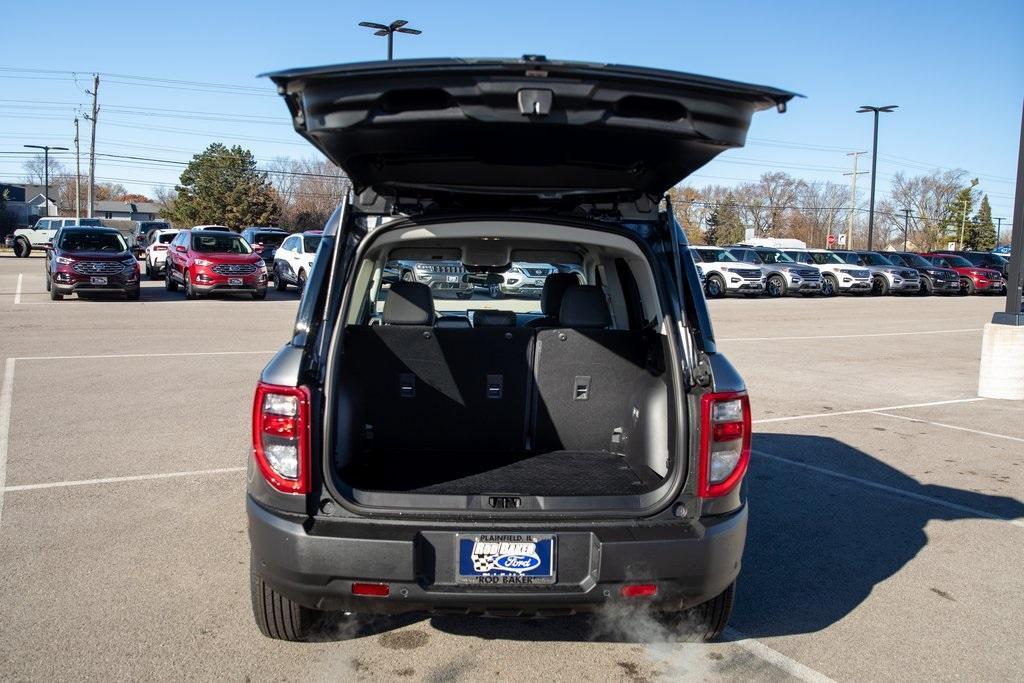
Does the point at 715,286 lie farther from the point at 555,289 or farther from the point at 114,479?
the point at 114,479

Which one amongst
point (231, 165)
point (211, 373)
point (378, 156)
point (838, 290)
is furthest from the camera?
point (231, 165)

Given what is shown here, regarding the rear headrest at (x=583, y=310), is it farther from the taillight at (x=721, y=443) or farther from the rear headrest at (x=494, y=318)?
the taillight at (x=721, y=443)

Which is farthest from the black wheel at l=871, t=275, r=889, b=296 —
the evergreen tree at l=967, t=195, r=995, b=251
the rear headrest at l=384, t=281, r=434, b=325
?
the evergreen tree at l=967, t=195, r=995, b=251

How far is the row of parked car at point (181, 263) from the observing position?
21328mm

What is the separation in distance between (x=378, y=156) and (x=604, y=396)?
5.57 feet

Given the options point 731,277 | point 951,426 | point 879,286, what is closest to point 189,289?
point 731,277

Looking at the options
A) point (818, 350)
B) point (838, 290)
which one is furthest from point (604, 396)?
point (838, 290)

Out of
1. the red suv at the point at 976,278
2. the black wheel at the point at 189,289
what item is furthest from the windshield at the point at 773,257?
the black wheel at the point at 189,289

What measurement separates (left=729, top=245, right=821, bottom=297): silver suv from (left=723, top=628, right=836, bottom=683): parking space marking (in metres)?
31.0

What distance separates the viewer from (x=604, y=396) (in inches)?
176

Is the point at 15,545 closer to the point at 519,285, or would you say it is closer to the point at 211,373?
the point at 519,285

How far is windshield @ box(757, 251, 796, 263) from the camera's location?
34.5m

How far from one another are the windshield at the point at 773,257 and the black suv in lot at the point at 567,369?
31.5 meters

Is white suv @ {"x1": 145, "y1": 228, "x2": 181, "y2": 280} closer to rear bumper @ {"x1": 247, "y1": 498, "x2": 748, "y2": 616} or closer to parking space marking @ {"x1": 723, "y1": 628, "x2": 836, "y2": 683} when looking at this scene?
rear bumper @ {"x1": 247, "y1": 498, "x2": 748, "y2": 616}
